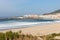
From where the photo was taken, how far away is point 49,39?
21.7 ft

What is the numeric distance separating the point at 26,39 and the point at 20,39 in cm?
20

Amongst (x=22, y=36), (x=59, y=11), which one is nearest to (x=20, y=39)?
(x=22, y=36)

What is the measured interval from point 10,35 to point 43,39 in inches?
42.4

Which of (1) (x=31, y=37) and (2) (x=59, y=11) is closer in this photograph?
(1) (x=31, y=37)

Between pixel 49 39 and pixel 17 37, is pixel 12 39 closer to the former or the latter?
pixel 17 37

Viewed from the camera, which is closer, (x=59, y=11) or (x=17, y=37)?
(x=17, y=37)

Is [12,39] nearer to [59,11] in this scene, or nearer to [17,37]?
[17,37]

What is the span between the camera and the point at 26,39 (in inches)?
255

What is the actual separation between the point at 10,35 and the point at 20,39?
391 millimetres

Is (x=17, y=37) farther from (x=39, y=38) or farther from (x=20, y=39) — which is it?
(x=39, y=38)

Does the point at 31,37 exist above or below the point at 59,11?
above

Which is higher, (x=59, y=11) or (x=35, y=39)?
(x=35, y=39)

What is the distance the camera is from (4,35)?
263 inches

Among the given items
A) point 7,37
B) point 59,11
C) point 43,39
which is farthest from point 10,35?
point 59,11
